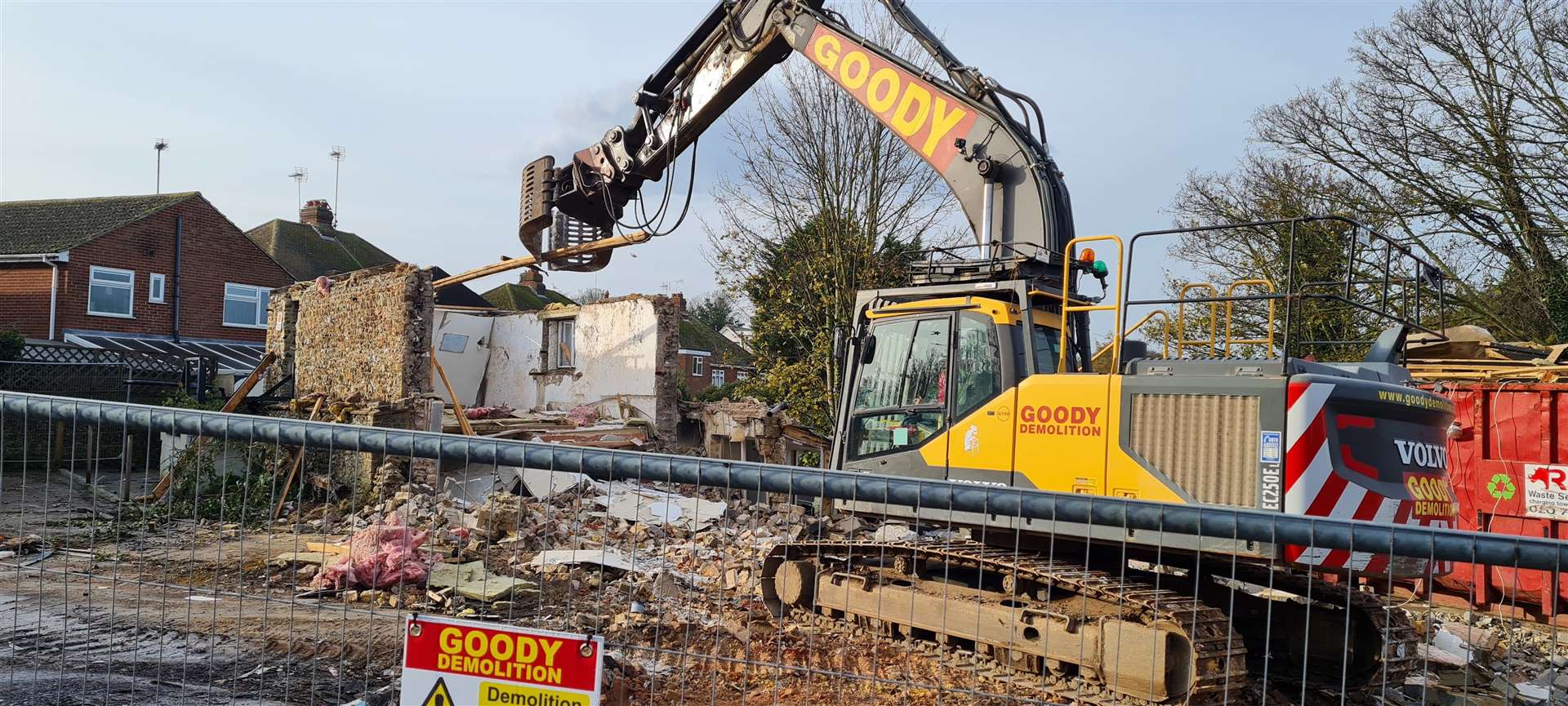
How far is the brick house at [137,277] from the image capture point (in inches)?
1001

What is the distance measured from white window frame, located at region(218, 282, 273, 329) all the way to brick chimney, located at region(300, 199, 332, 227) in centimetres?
909

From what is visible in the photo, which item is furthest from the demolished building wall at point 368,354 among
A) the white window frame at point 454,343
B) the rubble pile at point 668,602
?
the rubble pile at point 668,602

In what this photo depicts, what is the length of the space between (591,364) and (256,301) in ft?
49.3

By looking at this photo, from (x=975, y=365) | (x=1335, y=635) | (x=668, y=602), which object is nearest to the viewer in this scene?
(x=975, y=365)

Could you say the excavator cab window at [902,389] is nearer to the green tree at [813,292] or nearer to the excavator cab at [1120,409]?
the excavator cab at [1120,409]

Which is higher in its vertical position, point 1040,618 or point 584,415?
point 584,415

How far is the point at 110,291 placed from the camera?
26547mm

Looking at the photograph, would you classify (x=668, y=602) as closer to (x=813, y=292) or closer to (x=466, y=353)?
(x=813, y=292)

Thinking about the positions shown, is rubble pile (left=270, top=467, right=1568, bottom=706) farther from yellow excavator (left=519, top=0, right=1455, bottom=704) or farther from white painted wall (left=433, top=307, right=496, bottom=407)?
white painted wall (left=433, top=307, right=496, bottom=407)

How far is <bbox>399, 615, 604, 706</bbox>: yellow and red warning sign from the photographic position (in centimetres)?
290

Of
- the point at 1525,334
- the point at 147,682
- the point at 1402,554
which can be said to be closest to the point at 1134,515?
the point at 1402,554

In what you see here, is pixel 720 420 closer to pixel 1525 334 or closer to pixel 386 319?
pixel 386 319

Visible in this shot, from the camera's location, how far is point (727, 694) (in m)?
5.45

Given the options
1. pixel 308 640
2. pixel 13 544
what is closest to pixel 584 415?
pixel 13 544
